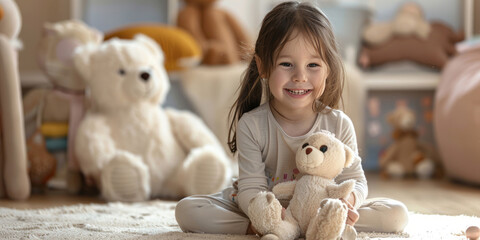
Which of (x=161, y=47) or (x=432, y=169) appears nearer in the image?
(x=161, y=47)

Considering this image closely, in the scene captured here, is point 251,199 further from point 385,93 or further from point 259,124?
point 385,93

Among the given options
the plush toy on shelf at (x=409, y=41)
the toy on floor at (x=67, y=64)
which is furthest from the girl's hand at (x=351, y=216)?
the plush toy on shelf at (x=409, y=41)

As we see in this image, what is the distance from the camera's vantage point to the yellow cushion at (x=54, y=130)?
2121 mm

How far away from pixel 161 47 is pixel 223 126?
407 mm

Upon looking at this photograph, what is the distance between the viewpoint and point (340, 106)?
1407mm

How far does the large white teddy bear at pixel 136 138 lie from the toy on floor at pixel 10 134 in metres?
0.18

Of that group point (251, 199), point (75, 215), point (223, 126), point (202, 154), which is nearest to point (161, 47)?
point (223, 126)

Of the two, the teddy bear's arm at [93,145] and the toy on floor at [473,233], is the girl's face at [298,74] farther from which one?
the teddy bear's arm at [93,145]

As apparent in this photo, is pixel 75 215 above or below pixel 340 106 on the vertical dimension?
below

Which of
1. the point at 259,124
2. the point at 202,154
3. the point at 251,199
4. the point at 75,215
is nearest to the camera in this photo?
the point at 251,199

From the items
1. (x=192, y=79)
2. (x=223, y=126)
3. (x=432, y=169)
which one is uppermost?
(x=192, y=79)

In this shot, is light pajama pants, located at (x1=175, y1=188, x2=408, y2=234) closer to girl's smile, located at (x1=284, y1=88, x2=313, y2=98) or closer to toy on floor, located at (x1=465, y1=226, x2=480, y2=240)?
toy on floor, located at (x1=465, y1=226, x2=480, y2=240)

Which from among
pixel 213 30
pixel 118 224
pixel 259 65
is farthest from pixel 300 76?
pixel 213 30

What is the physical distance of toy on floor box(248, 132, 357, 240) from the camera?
109cm
